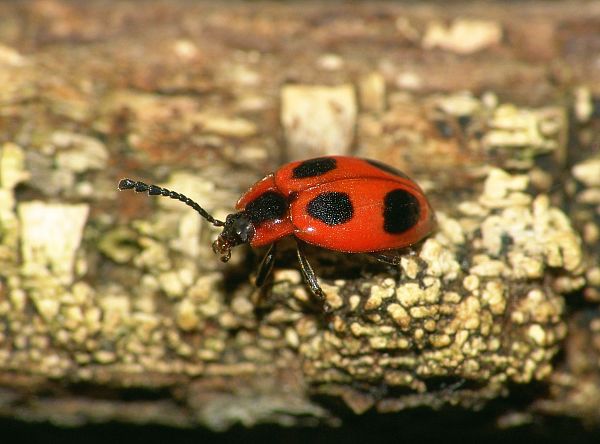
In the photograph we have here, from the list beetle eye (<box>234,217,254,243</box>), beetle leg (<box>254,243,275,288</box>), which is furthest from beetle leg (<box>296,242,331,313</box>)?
beetle eye (<box>234,217,254,243</box>)

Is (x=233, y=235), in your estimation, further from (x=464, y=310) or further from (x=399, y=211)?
(x=464, y=310)

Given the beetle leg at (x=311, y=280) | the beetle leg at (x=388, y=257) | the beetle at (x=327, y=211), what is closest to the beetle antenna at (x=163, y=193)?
the beetle at (x=327, y=211)

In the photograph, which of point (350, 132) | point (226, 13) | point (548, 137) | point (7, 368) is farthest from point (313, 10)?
point (7, 368)

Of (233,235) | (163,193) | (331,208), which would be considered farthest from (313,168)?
(163,193)

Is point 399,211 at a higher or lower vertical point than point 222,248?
higher

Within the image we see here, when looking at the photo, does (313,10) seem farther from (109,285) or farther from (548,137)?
(109,285)

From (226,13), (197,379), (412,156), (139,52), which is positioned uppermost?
(226,13)
